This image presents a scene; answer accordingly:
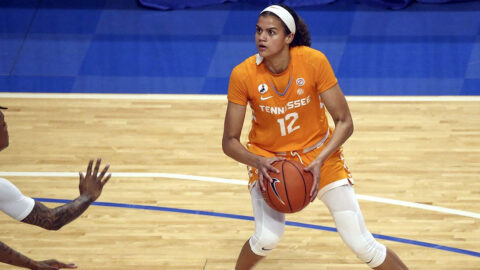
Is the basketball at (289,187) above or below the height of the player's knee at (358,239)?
above

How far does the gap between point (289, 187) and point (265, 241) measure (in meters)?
0.45

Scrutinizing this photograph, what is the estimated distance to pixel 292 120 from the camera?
4.61 m

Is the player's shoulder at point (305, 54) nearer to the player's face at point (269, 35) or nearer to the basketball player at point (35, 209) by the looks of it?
the player's face at point (269, 35)

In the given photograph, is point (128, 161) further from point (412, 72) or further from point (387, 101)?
point (412, 72)

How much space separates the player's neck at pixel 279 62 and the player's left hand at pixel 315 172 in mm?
614

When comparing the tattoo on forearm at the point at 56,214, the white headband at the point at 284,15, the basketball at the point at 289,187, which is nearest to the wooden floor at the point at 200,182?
the basketball at the point at 289,187

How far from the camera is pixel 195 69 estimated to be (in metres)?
9.63

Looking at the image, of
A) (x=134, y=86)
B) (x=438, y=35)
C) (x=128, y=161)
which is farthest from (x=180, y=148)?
(x=438, y=35)

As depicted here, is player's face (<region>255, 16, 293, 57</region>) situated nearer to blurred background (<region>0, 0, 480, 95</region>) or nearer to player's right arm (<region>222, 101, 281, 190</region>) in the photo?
player's right arm (<region>222, 101, 281, 190</region>)

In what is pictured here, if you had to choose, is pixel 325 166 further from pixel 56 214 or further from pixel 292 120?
pixel 56 214

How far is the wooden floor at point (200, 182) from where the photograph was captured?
574 centimetres

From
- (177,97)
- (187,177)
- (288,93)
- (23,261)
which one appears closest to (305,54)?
(288,93)

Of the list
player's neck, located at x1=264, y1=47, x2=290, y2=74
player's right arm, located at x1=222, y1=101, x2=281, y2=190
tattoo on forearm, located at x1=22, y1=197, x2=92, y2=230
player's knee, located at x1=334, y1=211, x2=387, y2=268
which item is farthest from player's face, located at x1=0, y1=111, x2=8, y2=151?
player's knee, located at x1=334, y1=211, x2=387, y2=268

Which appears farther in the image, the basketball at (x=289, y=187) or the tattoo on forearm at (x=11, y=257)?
the basketball at (x=289, y=187)
